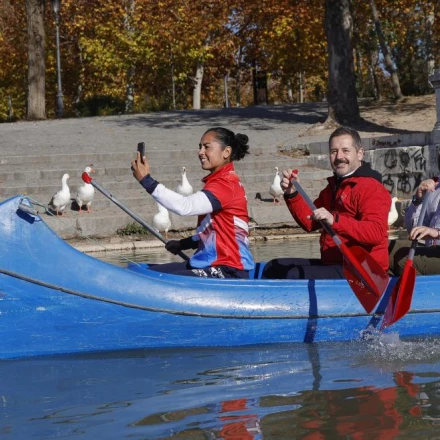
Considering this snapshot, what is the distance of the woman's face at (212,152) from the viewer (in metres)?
6.00

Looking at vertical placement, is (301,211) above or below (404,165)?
below

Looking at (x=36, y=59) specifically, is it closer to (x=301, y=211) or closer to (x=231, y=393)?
(x=301, y=211)

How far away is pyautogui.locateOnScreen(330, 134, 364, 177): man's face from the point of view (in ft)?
19.7

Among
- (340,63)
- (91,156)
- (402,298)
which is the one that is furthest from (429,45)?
(402,298)

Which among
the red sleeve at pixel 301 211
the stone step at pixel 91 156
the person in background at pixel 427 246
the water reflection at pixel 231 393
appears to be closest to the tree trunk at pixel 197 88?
the stone step at pixel 91 156

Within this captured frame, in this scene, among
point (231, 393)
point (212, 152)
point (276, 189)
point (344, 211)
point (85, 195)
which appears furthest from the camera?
point (276, 189)

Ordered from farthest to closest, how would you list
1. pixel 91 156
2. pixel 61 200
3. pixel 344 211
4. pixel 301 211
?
pixel 91 156 → pixel 61 200 → pixel 301 211 → pixel 344 211

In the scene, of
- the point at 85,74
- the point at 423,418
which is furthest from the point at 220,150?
the point at 85,74

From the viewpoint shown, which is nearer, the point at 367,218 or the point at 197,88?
the point at 367,218

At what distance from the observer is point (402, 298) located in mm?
6023

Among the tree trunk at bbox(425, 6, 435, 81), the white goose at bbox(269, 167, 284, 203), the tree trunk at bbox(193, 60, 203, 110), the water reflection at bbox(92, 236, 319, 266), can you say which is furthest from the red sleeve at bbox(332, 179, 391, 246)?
the tree trunk at bbox(193, 60, 203, 110)

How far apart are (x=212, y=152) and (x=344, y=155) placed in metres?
0.81

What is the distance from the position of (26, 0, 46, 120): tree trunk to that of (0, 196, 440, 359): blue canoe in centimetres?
1980

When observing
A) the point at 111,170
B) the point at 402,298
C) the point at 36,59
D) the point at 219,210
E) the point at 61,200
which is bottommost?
the point at 402,298
